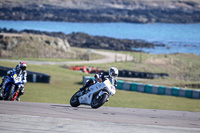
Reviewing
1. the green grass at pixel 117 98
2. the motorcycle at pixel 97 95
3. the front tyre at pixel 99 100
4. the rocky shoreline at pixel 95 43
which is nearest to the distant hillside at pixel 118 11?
the rocky shoreline at pixel 95 43

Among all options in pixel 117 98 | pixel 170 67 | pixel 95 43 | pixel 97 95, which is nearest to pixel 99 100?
pixel 97 95

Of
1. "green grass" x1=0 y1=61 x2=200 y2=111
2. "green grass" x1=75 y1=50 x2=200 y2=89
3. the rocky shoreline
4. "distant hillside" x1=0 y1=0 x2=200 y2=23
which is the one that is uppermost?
"distant hillside" x1=0 y1=0 x2=200 y2=23

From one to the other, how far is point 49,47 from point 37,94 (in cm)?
3587

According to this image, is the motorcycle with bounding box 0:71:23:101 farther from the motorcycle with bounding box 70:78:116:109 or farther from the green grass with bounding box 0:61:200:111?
the green grass with bounding box 0:61:200:111

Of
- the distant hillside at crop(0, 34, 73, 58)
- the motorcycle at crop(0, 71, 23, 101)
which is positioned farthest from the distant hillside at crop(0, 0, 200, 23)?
the motorcycle at crop(0, 71, 23, 101)

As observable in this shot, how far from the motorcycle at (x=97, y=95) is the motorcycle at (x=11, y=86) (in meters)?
2.62

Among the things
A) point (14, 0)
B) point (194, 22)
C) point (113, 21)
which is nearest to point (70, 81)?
point (14, 0)

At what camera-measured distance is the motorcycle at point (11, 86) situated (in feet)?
45.5

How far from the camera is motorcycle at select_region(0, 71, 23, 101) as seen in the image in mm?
13875

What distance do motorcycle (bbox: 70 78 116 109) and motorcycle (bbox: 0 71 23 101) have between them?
103 inches

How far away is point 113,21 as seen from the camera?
164m

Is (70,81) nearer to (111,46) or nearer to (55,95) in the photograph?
(55,95)

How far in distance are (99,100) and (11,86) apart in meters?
4.01

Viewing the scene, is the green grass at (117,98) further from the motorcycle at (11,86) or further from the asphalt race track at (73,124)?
the asphalt race track at (73,124)
